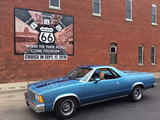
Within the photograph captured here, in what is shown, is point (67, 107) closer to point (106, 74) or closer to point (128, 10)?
point (106, 74)

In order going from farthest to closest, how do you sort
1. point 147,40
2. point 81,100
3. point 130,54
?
point 147,40 < point 130,54 < point 81,100

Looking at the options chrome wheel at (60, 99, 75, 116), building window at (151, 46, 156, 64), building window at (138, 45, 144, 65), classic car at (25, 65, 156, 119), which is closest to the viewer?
classic car at (25, 65, 156, 119)

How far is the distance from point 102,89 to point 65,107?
134 cm

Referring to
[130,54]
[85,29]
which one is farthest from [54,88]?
[130,54]

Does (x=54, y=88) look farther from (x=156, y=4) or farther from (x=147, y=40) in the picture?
(x=156, y=4)

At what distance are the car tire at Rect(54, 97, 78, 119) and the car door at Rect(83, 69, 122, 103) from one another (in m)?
0.42

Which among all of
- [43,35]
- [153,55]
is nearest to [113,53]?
[153,55]

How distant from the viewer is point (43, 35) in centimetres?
1037

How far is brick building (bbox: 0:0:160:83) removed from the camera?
31.0 ft

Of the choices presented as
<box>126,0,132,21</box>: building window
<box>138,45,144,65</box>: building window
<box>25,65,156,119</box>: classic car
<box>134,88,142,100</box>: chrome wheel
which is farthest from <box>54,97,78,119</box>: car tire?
<box>138,45,144,65</box>: building window

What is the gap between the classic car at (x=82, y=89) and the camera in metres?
3.87

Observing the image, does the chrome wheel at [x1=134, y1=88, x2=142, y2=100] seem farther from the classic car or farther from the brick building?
the brick building

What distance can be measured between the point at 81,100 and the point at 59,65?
22.9 feet

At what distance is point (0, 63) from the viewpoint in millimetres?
9250
